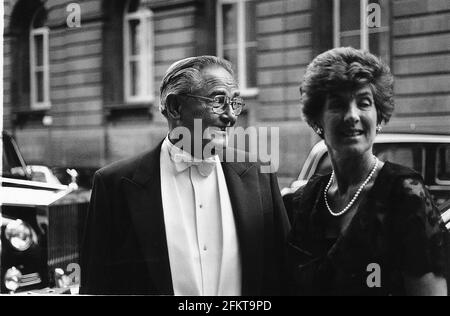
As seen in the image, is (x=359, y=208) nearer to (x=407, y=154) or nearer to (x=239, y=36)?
(x=407, y=154)

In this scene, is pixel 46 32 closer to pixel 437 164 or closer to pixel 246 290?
pixel 246 290

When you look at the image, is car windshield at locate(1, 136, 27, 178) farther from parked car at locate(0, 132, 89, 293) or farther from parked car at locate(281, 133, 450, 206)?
parked car at locate(281, 133, 450, 206)

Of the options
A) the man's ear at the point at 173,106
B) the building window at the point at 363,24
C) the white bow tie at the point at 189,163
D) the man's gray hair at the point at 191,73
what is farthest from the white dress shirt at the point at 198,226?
the building window at the point at 363,24

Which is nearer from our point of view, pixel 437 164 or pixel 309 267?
pixel 309 267

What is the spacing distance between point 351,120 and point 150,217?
86cm

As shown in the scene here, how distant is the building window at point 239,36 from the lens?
7.94 feet

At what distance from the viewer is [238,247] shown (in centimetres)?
202

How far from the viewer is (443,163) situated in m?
2.16

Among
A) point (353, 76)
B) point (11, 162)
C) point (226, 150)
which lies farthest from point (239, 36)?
point (11, 162)

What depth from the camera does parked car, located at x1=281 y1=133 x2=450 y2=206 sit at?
2.12 metres
